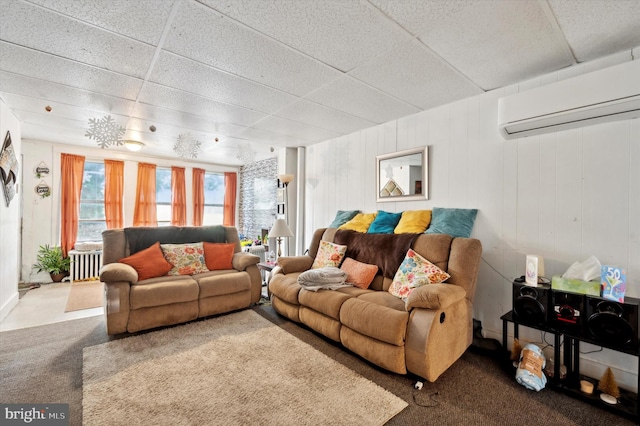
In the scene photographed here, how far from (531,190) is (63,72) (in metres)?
4.05

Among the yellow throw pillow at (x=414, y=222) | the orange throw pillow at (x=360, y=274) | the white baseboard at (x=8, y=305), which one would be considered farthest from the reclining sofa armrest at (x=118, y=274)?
the yellow throw pillow at (x=414, y=222)

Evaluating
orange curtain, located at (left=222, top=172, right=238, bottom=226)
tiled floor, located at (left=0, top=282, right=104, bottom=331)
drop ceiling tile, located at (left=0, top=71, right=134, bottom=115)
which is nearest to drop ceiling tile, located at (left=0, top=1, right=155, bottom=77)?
drop ceiling tile, located at (left=0, top=71, right=134, bottom=115)

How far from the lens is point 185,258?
3.36 m

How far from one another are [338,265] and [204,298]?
150 cm

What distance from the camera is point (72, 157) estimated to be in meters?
5.04

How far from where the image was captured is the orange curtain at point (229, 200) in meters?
6.88

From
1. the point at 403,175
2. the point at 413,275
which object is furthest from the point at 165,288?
the point at 403,175

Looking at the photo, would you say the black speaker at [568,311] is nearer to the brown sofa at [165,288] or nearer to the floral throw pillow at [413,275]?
the floral throw pillow at [413,275]

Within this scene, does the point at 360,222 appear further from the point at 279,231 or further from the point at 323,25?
the point at 323,25

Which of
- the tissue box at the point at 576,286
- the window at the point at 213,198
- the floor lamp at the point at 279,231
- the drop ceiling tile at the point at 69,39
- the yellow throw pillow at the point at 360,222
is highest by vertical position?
the drop ceiling tile at the point at 69,39

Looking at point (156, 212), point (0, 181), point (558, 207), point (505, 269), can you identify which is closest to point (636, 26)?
point (558, 207)

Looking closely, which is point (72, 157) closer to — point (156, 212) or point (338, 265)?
point (156, 212)

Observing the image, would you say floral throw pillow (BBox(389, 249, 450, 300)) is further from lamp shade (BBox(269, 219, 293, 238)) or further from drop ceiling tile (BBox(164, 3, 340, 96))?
lamp shade (BBox(269, 219, 293, 238))

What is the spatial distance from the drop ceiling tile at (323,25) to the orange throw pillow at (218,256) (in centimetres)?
255
